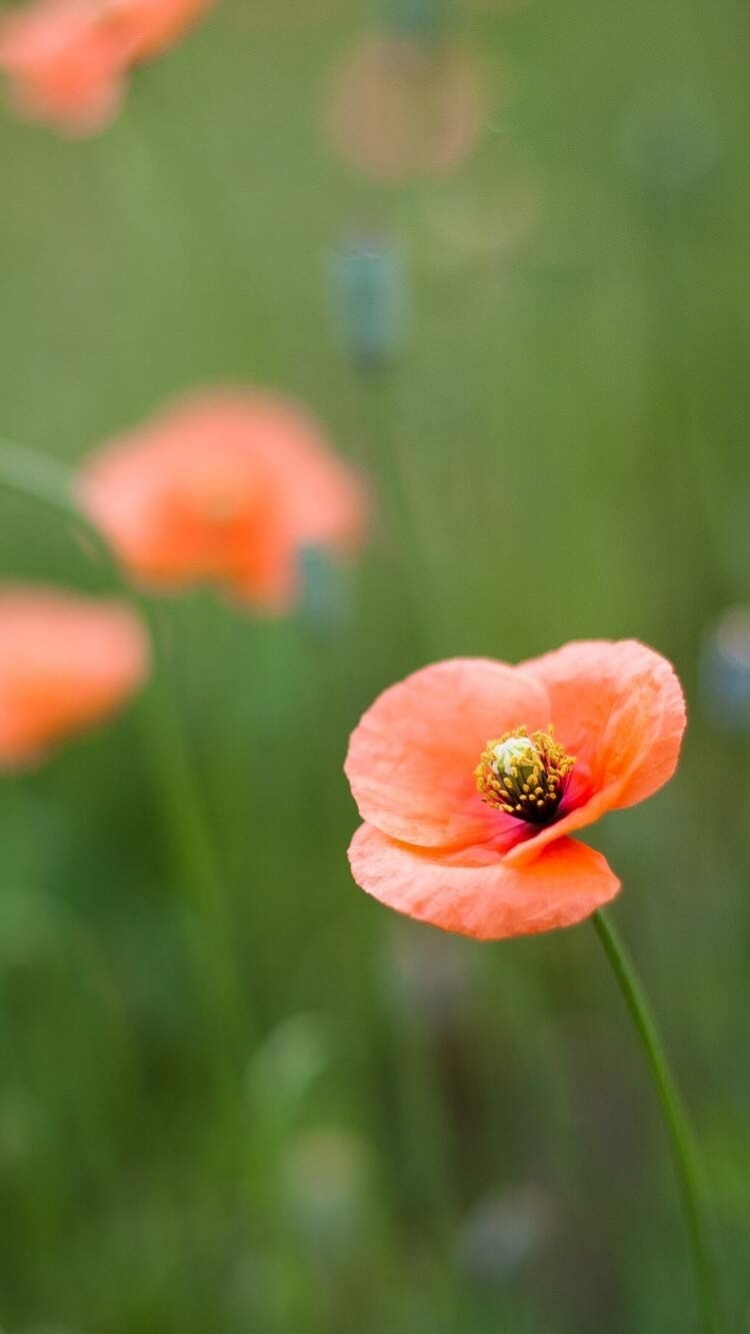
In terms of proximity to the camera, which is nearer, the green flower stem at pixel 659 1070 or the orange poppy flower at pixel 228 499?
the green flower stem at pixel 659 1070

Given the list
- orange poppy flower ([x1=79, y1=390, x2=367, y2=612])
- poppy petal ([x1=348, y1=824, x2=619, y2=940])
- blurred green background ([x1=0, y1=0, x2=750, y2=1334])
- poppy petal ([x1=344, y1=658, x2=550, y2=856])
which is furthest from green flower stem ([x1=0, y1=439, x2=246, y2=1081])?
poppy petal ([x1=348, y1=824, x2=619, y2=940])

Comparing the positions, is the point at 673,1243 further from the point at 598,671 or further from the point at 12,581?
the point at 12,581

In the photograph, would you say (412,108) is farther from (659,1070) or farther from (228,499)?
(659,1070)

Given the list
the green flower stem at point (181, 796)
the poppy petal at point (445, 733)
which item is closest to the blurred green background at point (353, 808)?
the green flower stem at point (181, 796)

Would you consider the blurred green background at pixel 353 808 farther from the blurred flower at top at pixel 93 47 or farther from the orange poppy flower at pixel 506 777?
the orange poppy flower at pixel 506 777

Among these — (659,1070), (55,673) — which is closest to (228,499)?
(55,673)

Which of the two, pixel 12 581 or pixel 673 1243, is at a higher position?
pixel 12 581

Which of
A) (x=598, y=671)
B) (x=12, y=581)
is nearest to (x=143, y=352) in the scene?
(x=12, y=581)
